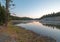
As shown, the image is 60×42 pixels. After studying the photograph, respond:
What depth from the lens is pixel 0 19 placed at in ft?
118

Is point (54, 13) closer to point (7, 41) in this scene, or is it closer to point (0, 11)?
point (0, 11)

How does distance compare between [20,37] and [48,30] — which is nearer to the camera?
[20,37]

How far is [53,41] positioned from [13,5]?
16.9m

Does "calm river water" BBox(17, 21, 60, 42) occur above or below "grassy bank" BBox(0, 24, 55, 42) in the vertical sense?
below

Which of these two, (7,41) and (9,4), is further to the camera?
(9,4)

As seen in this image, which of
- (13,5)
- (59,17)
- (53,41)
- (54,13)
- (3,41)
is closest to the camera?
(3,41)

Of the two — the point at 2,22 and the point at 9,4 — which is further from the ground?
the point at 9,4

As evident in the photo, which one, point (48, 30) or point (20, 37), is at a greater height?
point (20, 37)

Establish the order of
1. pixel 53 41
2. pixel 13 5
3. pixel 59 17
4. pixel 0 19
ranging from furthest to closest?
pixel 59 17 < pixel 0 19 < pixel 13 5 < pixel 53 41

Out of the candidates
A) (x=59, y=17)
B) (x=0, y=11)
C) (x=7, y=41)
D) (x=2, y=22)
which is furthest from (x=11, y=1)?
(x=59, y=17)

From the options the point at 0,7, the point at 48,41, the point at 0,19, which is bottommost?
the point at 48,41

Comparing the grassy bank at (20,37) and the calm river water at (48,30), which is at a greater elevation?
the grassy bank at (20,37)

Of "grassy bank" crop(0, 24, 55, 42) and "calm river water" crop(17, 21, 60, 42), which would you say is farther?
"calm river water" crop(17, 21, 60, 42)

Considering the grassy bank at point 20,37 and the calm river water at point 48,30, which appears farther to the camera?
the calm river water at point 48,30
